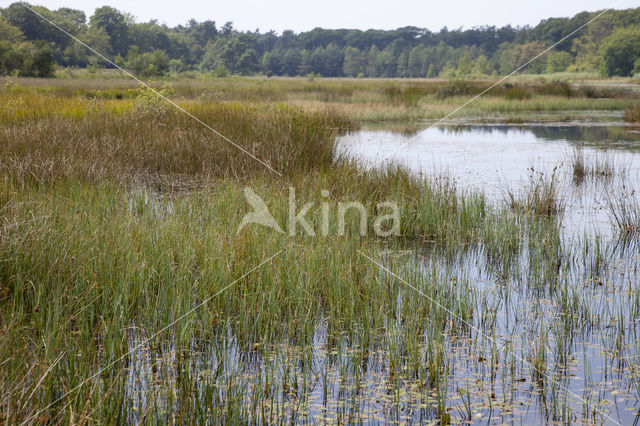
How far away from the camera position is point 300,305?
13.9 ft

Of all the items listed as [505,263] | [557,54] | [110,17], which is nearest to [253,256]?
[505,263]

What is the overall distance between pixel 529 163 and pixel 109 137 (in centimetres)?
824

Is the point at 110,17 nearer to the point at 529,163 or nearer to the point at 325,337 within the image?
the point at 529,163

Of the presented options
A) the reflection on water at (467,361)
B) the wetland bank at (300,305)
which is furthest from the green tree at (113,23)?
the reflection on water at (467,361)

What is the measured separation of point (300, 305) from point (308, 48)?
79863 millimetres

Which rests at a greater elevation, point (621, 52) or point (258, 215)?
point (621, 52)

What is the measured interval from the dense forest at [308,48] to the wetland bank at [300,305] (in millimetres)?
15978

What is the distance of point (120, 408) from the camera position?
2844mm

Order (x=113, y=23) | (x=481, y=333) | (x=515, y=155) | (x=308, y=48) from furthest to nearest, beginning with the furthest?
1. (x=308, y=48)
2. (x=113, y=23)
3. (x=515, y=155)
4. (x=481, y=333)

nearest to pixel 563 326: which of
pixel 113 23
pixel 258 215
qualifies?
pixel 258 215

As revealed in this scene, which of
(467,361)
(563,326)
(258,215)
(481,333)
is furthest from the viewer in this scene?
(258,215)

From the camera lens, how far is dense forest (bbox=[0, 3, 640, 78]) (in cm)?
3222

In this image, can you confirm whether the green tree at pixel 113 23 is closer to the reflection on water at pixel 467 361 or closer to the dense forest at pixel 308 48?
the dense forest at pixel 308 48

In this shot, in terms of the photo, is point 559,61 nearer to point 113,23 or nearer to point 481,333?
point 113,23
